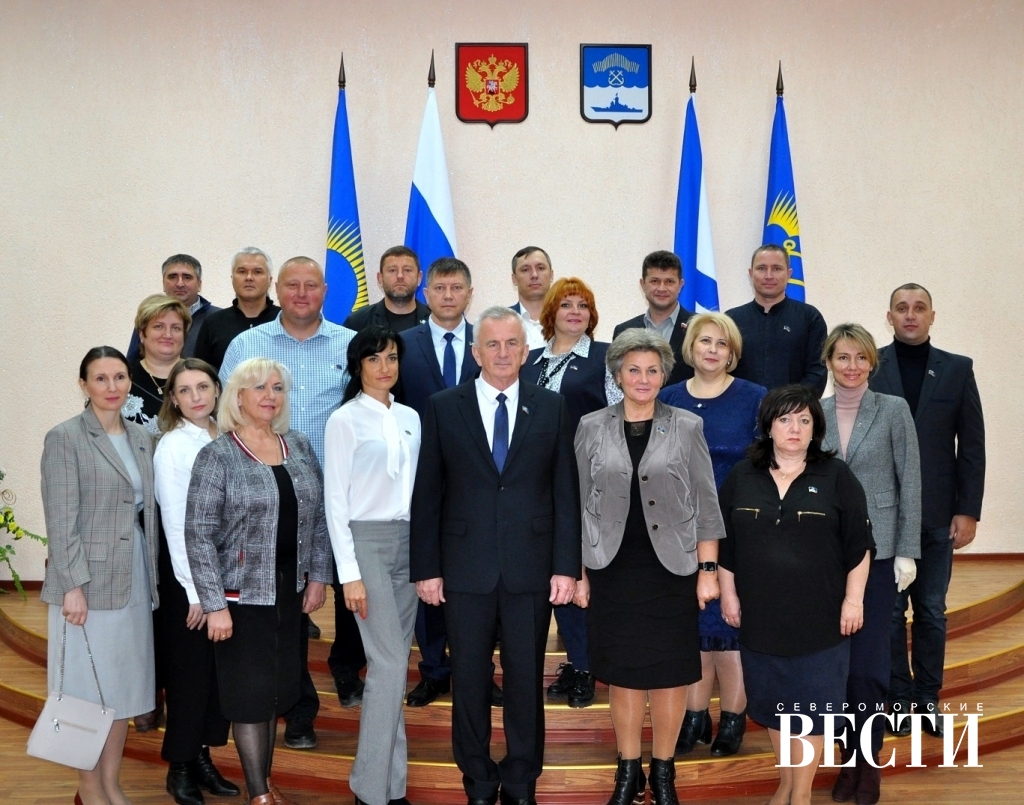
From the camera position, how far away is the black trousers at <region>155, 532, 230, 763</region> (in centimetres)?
332

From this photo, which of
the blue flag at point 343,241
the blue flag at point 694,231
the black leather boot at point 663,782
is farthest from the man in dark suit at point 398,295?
the blue flag at point 694,231

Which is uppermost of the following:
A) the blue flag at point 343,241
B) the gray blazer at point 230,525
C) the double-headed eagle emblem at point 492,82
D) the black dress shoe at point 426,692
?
the double-headed eagle emblem at point 492,82

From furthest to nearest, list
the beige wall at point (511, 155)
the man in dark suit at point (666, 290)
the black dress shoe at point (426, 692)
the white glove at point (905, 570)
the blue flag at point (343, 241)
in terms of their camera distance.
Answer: the beige wall at point (511, 155) < the blue flag at point (343, 241) < the man in dark suit at point (666, 290) < the black dress shoe at point (426, 692) < the white glove at point (905, 570)

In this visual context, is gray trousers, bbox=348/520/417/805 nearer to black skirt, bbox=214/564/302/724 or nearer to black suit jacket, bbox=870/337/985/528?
black skirt, bbox=214/564/302/724

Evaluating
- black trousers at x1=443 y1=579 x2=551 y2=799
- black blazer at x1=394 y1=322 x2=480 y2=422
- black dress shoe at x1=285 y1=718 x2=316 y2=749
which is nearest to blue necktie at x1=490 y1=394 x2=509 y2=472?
black trousers at x1=443 y1=579 x2=551 y2=799

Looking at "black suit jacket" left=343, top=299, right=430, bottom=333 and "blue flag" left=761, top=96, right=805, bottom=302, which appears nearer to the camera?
"black suit jacket" left=343, top=299, right=430, bottom=333

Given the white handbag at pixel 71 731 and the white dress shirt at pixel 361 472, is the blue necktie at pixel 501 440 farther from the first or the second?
the white handbag at pixel 71 731

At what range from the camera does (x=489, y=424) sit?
3.15m

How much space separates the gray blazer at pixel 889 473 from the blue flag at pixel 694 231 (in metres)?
2.70

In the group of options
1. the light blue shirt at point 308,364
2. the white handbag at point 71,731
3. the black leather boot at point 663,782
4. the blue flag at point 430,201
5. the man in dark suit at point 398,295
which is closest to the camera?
the white handbag at point 71,731

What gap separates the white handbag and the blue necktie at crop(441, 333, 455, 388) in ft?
5.40

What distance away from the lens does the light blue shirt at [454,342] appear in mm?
3910

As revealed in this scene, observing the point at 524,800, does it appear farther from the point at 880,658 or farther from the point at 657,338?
the point at 657,338

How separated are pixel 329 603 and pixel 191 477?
249 cm
